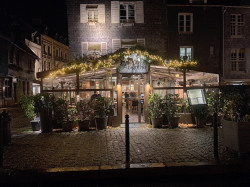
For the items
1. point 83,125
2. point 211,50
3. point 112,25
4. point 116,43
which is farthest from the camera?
point 211,50

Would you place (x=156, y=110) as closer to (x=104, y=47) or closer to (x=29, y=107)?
(x=29, y=107)

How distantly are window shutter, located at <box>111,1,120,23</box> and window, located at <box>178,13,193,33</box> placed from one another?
6421 mm

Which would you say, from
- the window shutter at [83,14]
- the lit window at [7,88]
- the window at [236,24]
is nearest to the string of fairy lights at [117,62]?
the window shutter at [83,14]

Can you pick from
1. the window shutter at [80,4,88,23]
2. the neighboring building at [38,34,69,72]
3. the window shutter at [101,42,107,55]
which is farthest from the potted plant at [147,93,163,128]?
the neighboring building at [38,34,69,72]

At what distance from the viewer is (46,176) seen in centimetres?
497

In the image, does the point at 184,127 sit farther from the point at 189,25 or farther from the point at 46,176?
the point at 189,25

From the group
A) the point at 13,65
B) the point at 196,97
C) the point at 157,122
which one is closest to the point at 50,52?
the point at 13,65

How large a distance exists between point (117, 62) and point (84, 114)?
2662mm

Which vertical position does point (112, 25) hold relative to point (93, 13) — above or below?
below

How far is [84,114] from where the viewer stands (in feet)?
33.2

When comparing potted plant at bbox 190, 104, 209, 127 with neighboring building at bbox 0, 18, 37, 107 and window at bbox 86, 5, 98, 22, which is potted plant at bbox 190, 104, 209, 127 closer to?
window at bbox 86, 5, 98, 22

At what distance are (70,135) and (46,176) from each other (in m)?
3.99

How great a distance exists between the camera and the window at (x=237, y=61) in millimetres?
24094

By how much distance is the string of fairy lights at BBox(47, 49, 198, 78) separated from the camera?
1048cm
